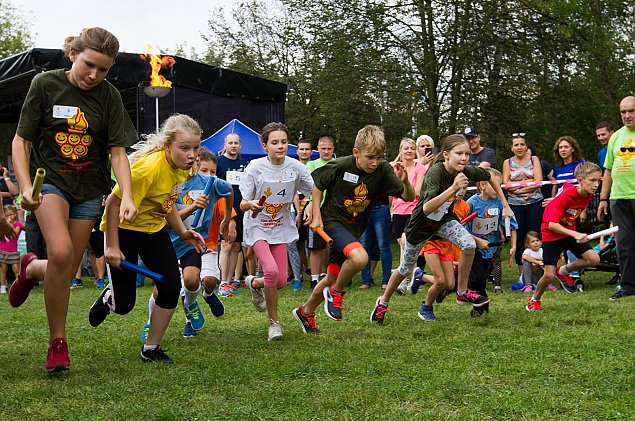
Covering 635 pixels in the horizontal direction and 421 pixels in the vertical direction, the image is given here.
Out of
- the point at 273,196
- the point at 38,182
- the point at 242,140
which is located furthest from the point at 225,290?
the point at 38,182

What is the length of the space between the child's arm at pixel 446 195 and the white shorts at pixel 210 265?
6.38 feet

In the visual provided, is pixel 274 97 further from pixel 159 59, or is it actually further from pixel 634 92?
pixel 634 92

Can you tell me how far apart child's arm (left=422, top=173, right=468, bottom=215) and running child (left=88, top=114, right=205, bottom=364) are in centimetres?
237

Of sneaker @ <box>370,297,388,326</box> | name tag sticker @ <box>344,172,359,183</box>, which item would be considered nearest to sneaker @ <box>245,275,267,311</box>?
sneaker @ <box>370,297,388,326</box>

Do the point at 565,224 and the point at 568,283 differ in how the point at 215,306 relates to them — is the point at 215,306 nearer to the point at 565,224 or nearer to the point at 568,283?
the point at 565,224

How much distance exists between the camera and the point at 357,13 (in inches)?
842

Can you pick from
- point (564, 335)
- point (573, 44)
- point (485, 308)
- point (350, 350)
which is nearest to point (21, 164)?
point (350, 350)

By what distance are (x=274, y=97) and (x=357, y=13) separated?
19.4ft

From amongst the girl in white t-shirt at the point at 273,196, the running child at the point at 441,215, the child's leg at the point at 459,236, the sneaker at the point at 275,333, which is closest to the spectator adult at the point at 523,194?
the running child at the point at 441,215

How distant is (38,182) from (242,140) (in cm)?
1044

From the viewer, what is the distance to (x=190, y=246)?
6.59 metres

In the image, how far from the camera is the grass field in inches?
163

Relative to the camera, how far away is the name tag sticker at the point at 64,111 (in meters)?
4.99

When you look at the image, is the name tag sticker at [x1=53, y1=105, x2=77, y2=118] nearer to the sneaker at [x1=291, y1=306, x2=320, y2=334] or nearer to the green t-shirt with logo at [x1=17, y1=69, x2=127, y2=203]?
the green t-shirt with logo at [x1=17, y1=69, x2=127, y2=203]
